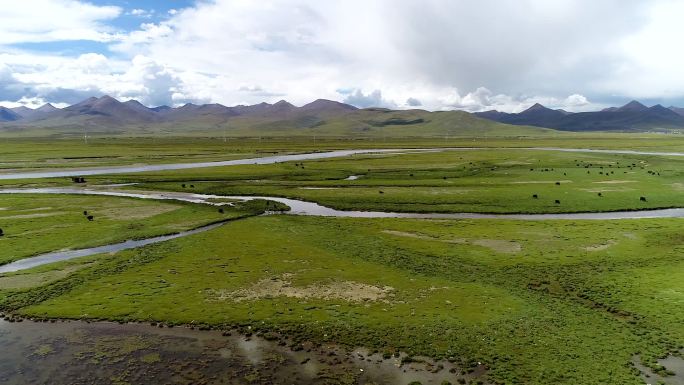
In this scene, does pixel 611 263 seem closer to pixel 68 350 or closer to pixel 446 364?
pixel 446 364

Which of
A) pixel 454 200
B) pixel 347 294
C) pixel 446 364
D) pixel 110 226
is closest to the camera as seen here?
pixel 446 364

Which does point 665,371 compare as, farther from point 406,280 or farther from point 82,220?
point 82,220

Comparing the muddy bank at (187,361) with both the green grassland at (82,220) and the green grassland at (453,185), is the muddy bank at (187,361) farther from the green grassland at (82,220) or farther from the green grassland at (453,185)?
the green grassland at (453,185)

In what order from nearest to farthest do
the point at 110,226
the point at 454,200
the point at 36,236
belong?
the point at 36,236, the point at 110,226, the point at 454,200

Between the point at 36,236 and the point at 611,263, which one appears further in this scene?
the point at 36,236

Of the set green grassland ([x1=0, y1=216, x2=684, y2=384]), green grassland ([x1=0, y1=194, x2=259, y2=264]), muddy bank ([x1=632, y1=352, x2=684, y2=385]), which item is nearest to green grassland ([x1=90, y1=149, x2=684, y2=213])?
green grassland ([x1=0, y1=194, x2=259, y2=264])

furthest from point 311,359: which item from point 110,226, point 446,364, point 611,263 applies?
point 110,226

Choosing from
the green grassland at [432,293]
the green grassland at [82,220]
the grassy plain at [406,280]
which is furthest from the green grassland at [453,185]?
the green grassland at [432,293]
